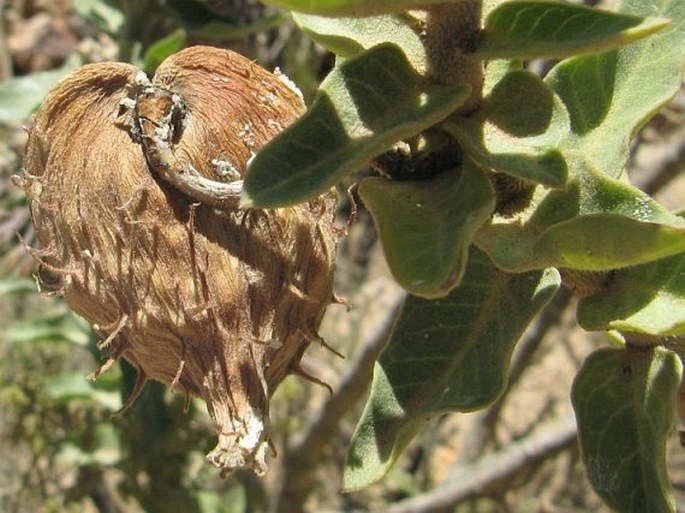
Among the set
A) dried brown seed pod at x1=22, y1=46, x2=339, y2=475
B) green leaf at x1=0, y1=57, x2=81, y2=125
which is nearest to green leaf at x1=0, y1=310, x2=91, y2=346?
green leaf at x1=0, y1=57, x2=81, y2=125

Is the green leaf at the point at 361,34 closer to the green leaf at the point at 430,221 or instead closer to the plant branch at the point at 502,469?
the green leaf at the point at 430,221

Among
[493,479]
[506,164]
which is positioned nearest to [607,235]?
[506,164]

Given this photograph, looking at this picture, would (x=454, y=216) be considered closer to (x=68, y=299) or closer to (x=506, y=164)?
(x=506, y=164)

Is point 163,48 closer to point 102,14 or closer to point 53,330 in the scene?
point 102,14

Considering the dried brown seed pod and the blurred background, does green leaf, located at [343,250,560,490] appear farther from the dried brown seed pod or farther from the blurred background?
the blurred background

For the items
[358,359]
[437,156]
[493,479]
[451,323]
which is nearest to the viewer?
[437,156]

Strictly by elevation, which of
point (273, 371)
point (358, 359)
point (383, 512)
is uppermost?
point (273, 371)
